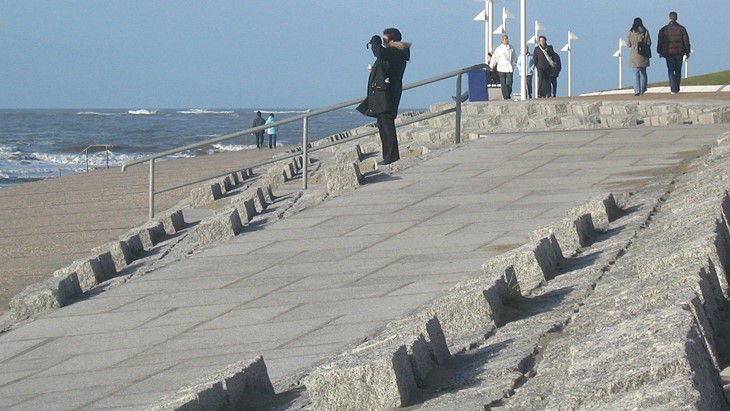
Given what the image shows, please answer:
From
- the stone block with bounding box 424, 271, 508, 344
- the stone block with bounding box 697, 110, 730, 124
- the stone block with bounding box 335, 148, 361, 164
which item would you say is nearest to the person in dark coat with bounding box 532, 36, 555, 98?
the stone block with bounding box 697, 110, 730, 124

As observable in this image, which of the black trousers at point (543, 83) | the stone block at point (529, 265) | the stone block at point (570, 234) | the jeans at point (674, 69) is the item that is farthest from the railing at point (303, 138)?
the black trousers at point (543, 83)

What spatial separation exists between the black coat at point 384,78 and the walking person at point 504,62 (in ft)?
38.3

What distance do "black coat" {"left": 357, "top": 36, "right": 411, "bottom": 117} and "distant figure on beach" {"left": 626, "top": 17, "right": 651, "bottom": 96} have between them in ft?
30.8

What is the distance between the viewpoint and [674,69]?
20656 millimetres

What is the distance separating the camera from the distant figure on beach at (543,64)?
80.7 feet

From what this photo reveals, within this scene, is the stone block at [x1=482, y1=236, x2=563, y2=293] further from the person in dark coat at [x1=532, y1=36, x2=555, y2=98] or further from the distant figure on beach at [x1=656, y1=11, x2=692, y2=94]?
the person in dark coat at [x1=532, y1=36, x2=555, y2=98]

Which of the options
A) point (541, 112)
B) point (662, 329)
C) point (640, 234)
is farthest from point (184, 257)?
point (541, 112)

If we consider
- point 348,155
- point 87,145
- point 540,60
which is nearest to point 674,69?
point 540,60

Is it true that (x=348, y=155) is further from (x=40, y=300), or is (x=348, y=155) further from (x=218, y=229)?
(x=40, y=300)

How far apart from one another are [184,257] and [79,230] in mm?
6669

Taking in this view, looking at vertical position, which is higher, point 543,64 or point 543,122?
point 543,64

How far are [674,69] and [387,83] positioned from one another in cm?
975

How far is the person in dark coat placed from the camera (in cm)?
2461

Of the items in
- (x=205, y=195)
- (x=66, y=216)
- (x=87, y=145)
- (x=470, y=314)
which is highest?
(x=470, y=314)
